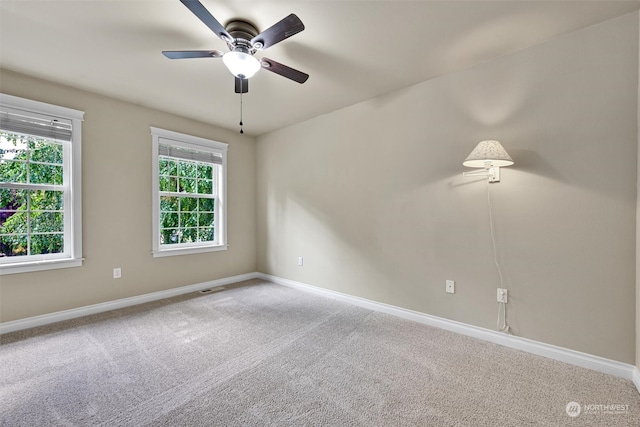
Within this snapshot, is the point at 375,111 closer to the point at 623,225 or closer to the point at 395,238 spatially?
the point at 395,238

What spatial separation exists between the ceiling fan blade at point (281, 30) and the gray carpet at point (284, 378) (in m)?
2.24

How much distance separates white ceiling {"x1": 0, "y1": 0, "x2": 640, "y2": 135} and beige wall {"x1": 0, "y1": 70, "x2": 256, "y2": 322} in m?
0.26

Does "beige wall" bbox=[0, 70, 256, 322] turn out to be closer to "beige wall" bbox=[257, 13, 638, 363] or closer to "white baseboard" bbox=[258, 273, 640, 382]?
"beige wall" bbox=[257, 13, 638, 363]

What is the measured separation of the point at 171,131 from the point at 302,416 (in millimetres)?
3583

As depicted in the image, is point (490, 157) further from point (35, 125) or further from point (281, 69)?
point (35, 125)

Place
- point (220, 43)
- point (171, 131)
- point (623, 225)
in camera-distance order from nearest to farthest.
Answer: point (623, 225)
point (220, 43)
point (171, 131)

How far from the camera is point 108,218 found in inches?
123

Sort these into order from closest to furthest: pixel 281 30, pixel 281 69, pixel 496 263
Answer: pixel 281 30
pixel 281 69
pixel 496 263

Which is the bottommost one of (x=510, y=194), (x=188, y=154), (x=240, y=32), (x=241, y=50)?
(x=510, y=194)

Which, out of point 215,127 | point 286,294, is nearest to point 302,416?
point 286,294

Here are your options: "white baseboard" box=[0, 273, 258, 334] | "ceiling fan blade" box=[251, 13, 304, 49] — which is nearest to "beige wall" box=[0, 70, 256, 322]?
"white baseboard" box=[0, 273, 258, 334]

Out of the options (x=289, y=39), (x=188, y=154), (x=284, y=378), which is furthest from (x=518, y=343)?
(x=188, y=154)

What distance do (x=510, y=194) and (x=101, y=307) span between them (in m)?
4.30

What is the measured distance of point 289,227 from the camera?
412 cm
